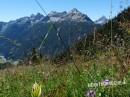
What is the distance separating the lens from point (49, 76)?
18.6 feet

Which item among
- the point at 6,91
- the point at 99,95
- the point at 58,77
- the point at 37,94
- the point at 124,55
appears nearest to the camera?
the point at 37,94

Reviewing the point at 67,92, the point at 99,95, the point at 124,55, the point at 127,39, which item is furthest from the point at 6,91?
the point at 127,39

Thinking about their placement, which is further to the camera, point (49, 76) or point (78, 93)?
point (49, 76)

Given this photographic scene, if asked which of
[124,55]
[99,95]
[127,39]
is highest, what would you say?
[127,39]

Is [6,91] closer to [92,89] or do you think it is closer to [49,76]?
[49,76]

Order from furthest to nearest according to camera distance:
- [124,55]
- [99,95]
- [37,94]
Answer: [124,55] → [99,95] → [37,94]

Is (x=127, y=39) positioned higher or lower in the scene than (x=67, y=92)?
higher

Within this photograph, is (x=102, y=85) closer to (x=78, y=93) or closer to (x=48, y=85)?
(x=78, y=93)

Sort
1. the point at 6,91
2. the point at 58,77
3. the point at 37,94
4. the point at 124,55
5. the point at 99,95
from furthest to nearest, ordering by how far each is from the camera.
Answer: the point at 58,77
the point at 6,91
the point at 124,55
the point at 99,95
the point at 37,94

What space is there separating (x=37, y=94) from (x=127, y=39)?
4.18 meters

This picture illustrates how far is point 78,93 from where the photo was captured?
11.7 ft

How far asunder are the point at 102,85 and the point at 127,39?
254 cm

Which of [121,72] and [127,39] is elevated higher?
[127,39]

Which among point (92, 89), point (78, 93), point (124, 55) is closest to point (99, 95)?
point (92, 89)
